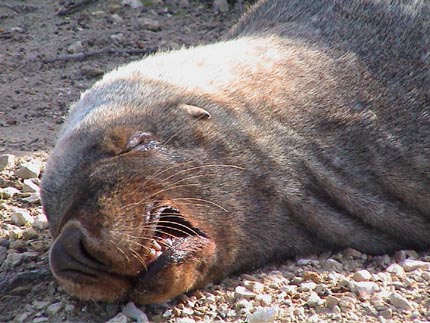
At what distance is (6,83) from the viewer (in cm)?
711

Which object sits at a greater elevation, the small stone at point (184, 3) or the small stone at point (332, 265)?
the small stone at point (332, 265)

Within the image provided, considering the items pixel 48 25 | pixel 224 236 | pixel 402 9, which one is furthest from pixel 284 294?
pixel 48 25

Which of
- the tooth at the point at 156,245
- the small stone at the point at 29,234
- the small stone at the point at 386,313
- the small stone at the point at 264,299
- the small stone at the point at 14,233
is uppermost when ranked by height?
the small stone at the point at 386,313

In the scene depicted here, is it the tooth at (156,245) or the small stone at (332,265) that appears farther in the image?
the small stone at (332,265)

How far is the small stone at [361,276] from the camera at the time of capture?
437 cm

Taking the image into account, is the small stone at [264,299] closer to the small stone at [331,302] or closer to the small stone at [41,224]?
the small stone at [331,302]

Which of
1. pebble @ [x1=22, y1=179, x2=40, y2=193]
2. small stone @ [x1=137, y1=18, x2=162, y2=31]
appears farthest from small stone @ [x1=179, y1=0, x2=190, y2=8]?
pebble @ [x1=22, y1=179, x2=40, y2=193]

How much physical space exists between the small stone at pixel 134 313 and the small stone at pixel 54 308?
326 mm

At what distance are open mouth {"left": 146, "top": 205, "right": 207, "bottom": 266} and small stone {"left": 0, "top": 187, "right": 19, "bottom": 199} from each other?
1470mm

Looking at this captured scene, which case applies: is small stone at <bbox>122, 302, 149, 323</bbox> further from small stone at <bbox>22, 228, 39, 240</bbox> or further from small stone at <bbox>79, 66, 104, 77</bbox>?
small stone at <bbox>79, 66, 104, 77</bbox>

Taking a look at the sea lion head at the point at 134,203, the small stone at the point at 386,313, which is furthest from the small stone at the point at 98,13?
the small stone at the point at 386,313

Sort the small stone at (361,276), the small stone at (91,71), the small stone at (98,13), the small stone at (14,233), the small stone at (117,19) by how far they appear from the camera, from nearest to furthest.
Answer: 1. the small stone at (361,276)
2. the small stone at (14,233)
3. the small stone at (91,71)
4. the small stone at (117,19)
5. the small stone at (98,13)

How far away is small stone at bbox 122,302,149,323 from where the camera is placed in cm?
402

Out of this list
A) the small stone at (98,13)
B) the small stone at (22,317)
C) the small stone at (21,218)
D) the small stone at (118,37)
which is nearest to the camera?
the small stone at (22,317)
